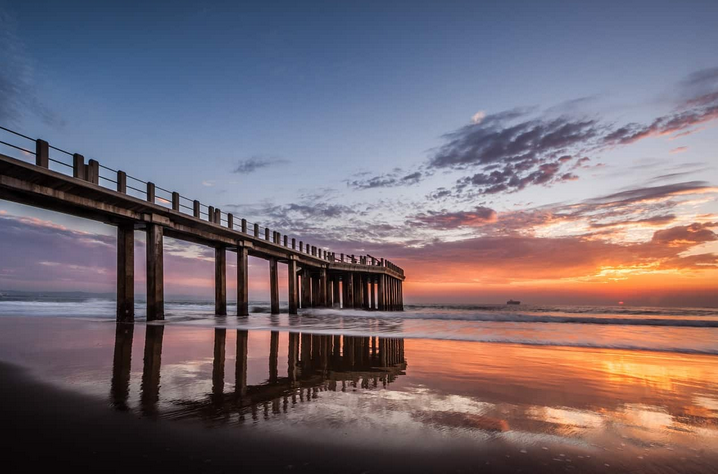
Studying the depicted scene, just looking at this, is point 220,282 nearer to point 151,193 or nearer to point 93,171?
point 151,193

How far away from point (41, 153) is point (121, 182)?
10.00 feet

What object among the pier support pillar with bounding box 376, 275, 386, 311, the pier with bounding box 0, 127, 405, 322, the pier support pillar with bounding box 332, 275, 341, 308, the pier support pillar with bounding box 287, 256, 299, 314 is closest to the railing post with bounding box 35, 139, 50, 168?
the pier with bounding box 0, 127, 405, 322

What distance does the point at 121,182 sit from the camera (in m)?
15.0

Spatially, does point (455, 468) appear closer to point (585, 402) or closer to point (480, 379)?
point (585, 402)

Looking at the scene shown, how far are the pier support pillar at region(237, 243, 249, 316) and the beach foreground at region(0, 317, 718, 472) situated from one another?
16.6 m

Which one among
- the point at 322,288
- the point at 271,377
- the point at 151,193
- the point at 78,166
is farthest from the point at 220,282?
the point at 271,377

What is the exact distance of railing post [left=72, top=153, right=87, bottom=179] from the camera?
13.3 meters

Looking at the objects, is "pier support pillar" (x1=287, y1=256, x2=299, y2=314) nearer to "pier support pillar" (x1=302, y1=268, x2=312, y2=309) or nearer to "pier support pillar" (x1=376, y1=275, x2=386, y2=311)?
"pier support pillar" (x1=302, y1=268, x2=312, y2=309)

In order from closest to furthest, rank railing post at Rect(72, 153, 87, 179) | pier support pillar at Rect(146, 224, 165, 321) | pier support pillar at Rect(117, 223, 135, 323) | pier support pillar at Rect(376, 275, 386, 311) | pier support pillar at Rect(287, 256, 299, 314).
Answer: railing post at Rect(72, 153, 87, 179) < pier support pillar at Rect(117, 223, 135, 323) < pier support pillar at Rect(146, 224, 165, 321) < pier support pillar at Rect(287, 256, 299, 314) < pier support pillar at Rect(376, 275, 386, 311)

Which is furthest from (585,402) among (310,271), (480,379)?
(310,271)

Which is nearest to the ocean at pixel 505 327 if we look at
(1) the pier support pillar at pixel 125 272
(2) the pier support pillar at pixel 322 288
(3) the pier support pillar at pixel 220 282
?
Result: (3) the pier support pillar at pixel 220 282

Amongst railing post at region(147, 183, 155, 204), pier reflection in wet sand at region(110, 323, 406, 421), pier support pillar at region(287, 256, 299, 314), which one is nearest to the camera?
pier reflection in wet sand at region(110, 323, 406, 421)

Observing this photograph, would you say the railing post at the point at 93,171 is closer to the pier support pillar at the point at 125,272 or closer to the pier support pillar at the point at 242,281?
the pier support pillar at the point at 125,272

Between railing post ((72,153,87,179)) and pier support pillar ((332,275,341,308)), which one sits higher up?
railing post ((72,153,87,179))
